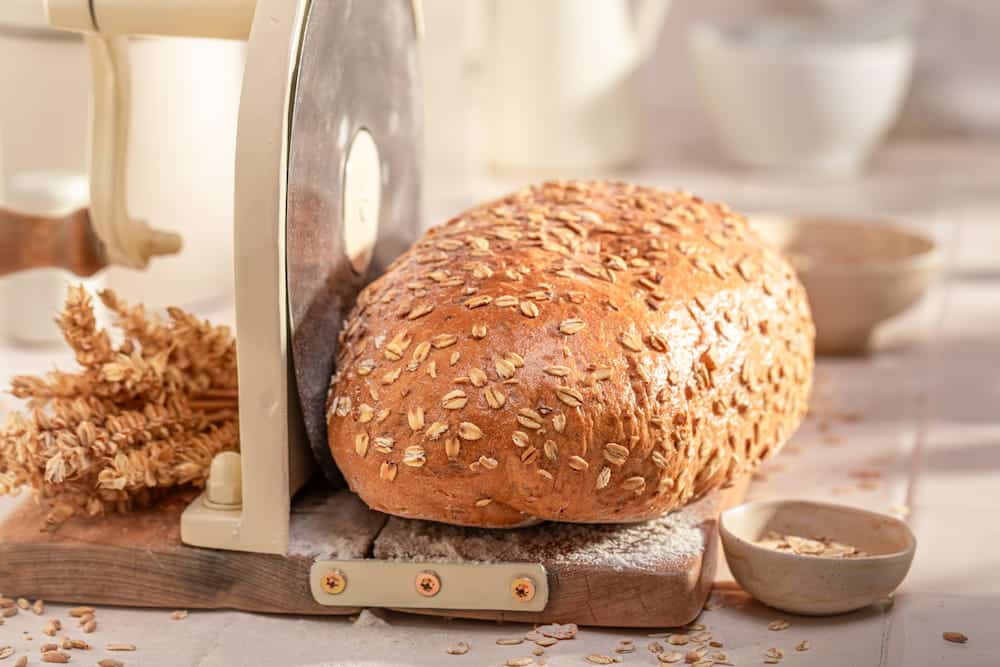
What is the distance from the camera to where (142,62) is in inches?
80.2

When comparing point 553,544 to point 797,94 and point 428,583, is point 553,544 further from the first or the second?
point 797,94

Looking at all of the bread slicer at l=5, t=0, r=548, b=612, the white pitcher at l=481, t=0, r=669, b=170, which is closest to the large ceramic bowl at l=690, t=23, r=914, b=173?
the white pitcher at l=481, t=0, r=669, b=170

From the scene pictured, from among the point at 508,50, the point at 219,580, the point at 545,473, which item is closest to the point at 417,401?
the point at 545,473

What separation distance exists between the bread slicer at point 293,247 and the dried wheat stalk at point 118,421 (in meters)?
0.06

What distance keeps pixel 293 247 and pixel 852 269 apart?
0.93 meters

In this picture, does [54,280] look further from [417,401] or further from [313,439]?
[417,401]

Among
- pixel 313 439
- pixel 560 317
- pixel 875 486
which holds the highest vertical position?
pixel 560 317

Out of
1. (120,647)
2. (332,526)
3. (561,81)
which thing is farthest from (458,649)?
(561,81)

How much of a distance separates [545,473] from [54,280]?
115cm

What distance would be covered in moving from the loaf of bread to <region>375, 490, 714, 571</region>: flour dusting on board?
0.03 metres

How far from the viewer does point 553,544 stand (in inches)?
46.7

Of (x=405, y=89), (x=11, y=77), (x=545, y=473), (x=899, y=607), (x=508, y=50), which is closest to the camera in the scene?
(x=545, y=473)

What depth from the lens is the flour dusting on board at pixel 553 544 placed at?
117cm

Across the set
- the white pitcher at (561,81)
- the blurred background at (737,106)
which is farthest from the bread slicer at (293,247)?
the white pitcher at (561,81)
